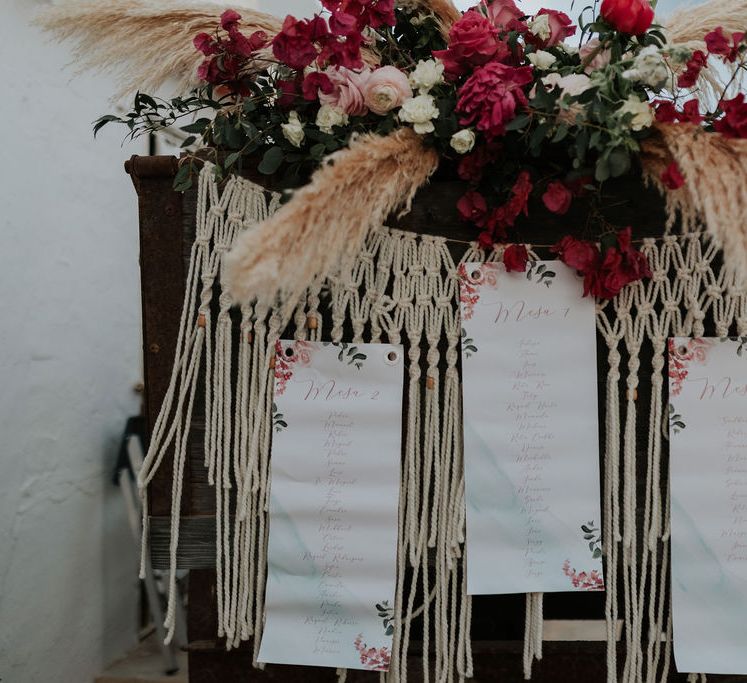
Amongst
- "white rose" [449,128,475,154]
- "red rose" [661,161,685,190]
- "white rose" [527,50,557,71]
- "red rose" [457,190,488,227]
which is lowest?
"red rose" [457,190,488,227]

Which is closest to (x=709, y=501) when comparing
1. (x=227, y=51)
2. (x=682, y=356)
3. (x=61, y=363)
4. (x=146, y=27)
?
(x=682, y=356)

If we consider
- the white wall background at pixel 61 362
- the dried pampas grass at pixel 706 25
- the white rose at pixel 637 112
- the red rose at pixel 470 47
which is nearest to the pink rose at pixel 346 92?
the red rose at pixel 470 47

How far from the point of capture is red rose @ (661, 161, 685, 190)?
30.5 inches

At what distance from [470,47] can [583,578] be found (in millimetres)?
660

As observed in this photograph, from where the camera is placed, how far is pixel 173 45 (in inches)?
38.0

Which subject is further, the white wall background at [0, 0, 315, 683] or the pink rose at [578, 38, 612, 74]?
the white wall background at [0, 0, 315, 683]

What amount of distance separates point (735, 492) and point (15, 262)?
178cm

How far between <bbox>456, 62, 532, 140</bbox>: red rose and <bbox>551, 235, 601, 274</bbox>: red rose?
16 cm

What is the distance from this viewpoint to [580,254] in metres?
0.83

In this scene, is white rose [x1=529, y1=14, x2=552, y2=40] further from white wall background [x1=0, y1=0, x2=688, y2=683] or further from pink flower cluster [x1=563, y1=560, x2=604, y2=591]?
white wall background [x1=0, y1=0, x2=688, y2=683]

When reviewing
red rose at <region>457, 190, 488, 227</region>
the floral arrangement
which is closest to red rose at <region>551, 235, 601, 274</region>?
the floral arrangement

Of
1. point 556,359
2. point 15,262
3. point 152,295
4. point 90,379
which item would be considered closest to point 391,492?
point 556,359

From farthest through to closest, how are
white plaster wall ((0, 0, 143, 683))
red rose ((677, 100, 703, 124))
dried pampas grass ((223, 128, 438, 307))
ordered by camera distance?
white plaster wall ((0, 0, 143, 683))
red rose ((677, 100, 703, 124))
dried pampas grass ((223, 128, 438, 307))

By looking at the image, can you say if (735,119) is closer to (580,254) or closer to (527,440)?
(580,254)
